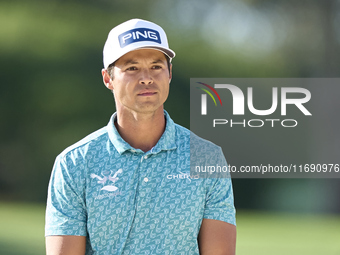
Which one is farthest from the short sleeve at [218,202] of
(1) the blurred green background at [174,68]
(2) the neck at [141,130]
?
(1) the blurred green background at [174,68]

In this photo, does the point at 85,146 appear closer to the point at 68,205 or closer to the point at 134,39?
the point at 68,205

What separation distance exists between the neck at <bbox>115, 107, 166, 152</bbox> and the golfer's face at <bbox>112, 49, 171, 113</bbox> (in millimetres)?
38

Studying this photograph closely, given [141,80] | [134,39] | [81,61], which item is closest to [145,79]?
[141,80]

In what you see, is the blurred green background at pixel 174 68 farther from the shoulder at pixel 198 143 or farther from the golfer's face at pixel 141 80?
the golfer's face at pixel 141 80

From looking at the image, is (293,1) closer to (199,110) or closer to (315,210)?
(199,110)

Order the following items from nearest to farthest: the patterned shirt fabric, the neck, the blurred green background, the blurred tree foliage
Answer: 1. the patterned shirt fabric
2. the neck
3. the blurred green background
4. the blurred tree foliage

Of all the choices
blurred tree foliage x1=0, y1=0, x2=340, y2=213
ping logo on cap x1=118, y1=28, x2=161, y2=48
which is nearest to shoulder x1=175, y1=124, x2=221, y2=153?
ping logo on cap x1=118, y1=28, x2=161, y2=48

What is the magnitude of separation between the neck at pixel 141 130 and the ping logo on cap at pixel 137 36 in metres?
0.23

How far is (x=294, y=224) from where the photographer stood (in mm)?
5934

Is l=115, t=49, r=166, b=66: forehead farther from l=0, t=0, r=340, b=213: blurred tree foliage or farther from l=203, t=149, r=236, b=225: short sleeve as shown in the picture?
l=0, t=0, r=340, b=213: blurred tree foliage

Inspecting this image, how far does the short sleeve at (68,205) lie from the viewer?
173 centimetres

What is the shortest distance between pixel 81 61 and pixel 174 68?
1.21m

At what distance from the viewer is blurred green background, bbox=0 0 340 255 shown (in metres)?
6.43

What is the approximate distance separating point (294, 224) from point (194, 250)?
14.4 feet
